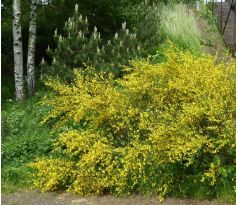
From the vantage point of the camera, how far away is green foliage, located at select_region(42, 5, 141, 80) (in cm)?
982

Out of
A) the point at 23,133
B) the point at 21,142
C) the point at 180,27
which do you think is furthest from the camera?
the point at 180,27

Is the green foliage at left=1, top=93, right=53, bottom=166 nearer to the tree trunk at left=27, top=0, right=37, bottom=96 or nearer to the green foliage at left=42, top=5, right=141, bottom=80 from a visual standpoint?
the tree trunk at left=27, top=0, right=37, bottom=96

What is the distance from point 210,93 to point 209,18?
731 cm

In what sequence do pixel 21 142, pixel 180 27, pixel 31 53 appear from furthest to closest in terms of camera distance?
pixel 180 27 → pixel 31 53 → pixel 21 142

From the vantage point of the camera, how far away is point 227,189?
17.5ft

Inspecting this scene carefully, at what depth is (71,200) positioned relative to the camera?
579 centimetres

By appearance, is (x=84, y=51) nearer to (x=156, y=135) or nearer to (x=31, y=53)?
(x=31, y=53)

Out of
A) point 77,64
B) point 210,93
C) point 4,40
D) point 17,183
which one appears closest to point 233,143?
point 210,93

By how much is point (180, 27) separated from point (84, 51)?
9.85 feet

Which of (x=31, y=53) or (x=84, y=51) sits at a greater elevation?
(x=84, y=51)

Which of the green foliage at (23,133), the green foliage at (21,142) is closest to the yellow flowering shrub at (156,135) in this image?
the green foliage at (21,142)

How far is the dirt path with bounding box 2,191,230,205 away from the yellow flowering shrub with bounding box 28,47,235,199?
0.36 feet

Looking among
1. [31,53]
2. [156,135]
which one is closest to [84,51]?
[31,53]

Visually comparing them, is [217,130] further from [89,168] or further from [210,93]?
[89,168]
